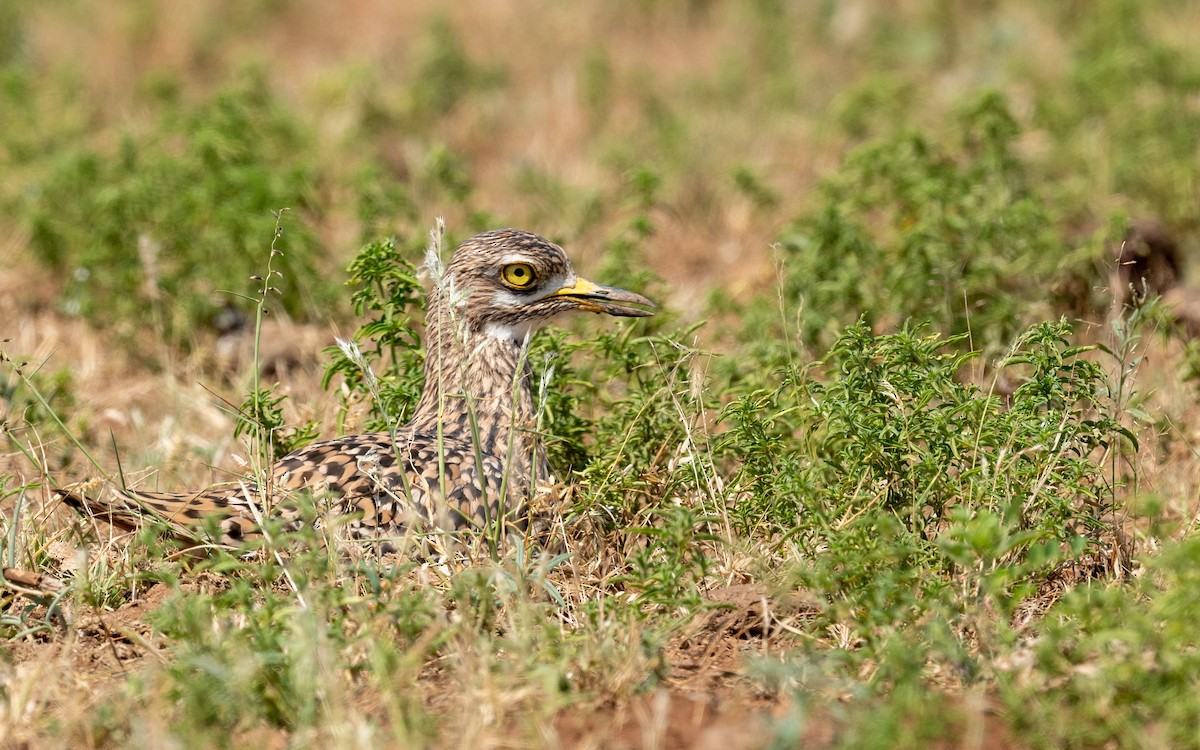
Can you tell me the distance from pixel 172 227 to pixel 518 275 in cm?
281

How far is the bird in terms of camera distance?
188 inches

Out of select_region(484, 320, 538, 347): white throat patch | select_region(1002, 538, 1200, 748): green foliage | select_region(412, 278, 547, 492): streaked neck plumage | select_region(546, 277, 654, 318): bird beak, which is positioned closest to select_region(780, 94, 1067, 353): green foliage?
select_region(546, 277, 654, 318): bird beak

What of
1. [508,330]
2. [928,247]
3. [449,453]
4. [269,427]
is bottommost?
[449,453]

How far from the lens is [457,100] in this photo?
441 inches

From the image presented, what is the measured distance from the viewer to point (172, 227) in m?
7.75

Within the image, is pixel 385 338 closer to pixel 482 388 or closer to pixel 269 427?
pixel 482 388

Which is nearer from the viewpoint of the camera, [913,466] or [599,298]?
[913,466]

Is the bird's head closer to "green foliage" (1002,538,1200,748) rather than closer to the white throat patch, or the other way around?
the white throat patch

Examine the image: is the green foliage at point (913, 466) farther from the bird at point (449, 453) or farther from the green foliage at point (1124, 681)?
the bird at point (449, 453)

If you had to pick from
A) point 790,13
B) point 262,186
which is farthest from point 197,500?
point 790,13

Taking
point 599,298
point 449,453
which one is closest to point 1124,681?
point 449,453

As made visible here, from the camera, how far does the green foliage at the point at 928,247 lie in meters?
6.80

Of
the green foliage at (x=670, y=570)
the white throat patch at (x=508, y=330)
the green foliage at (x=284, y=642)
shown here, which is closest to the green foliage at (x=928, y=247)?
the white throat patch at (x=508, y=330)

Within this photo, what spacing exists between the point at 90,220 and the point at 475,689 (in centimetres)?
501
